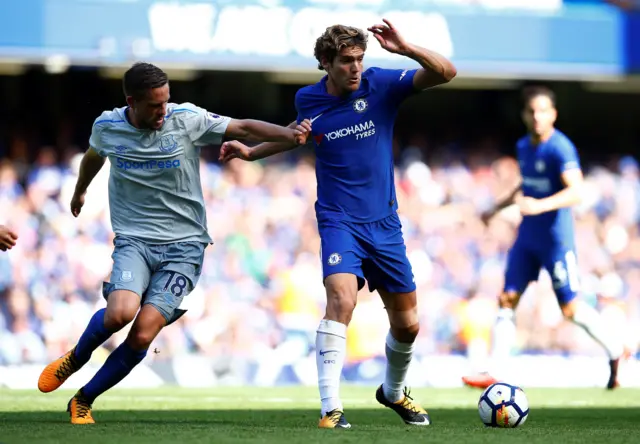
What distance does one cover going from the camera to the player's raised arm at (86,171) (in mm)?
7371

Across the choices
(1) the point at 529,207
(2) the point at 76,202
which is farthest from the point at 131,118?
(1) the point at 529,207

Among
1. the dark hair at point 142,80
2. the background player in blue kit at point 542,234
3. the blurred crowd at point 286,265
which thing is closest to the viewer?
the dark hair at point 142,80

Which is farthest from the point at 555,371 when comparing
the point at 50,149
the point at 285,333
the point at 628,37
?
the point at 50,149

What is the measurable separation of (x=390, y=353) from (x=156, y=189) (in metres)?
1.82

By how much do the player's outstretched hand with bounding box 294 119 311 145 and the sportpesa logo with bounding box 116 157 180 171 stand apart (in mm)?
828

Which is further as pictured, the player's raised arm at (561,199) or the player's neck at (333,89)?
the player's raised arm at (561,199)

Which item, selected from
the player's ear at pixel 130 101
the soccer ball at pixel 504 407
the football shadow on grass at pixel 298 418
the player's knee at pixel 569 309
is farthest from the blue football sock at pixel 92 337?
the player's knee at pixel 569 309

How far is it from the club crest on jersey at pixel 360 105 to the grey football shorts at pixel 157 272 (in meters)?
1.33

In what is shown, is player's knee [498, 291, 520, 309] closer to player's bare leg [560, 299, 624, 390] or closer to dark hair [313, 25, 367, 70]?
player's bare leg [560, 299, 624, 390]

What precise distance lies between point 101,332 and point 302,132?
5.60ft

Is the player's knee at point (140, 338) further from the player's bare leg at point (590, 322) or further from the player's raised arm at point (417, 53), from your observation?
the player's bare leg at point (590, 322)

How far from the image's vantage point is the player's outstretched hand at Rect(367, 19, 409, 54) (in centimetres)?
684

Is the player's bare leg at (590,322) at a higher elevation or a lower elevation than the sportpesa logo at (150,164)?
lower

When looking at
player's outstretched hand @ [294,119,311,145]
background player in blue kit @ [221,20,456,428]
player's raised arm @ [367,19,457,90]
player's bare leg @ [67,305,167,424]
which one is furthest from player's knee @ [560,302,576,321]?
player's bare leg @ [67,305,167,424]
